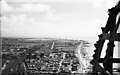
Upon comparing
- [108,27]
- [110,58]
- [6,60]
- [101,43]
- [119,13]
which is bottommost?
A: [6,60]

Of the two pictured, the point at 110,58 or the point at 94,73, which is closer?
the point at 110,58

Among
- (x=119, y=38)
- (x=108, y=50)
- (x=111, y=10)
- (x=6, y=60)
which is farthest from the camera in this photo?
(x=6, y=60)

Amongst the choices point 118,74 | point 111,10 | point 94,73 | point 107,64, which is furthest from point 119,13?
point 118,74

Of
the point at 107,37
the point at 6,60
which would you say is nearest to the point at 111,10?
the point at 107,37

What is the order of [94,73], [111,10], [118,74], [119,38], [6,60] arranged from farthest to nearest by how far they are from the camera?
[6,60] < [118,74] < [94,73] < [111,10] < [119,38]

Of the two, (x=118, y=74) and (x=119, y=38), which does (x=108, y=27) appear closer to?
(x=119, y=38)

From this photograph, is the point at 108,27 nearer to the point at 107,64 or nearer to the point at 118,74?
the point at 107,64

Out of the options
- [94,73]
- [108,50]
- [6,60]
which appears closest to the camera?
[108,50]

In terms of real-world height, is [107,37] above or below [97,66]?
above

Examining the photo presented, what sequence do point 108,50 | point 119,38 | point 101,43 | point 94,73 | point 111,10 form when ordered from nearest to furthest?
point 119,38
point 108,50
point 111,10
point 101,43
point 94,73
